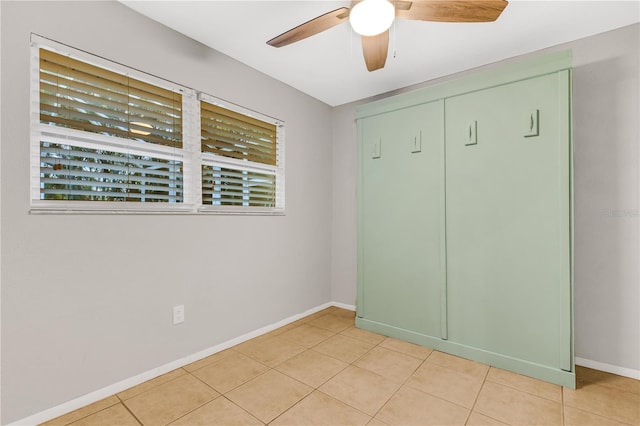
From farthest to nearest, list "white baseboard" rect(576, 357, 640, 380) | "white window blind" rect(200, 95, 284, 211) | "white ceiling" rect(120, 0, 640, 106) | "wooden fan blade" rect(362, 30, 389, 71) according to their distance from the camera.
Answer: "white window blind" rect(200, 95, 284, 211)
"white baseboard" rect(576, 357, 640, 380)
"white ceiling" rect(120, 0, 640, 106)
"wooden fan blade" rect(362, 30, 389, 71)

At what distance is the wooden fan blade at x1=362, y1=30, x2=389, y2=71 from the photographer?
1795 millimetres

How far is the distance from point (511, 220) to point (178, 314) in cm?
252

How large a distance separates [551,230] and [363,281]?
1582 millimetres

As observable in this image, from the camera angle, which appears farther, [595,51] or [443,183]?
[443,183]

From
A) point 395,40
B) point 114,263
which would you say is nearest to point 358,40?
point 395,40

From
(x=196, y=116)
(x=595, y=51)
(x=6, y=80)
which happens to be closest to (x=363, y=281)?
(x=196, y=116)

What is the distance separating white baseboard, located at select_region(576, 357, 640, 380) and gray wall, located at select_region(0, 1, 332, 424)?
247 cm

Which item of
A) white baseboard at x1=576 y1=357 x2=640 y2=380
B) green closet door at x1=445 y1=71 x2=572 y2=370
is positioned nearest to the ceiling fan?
green closet door at x1=445 y1=71 x2=572 y2=370

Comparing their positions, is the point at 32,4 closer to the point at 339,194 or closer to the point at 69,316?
the point at 69,316

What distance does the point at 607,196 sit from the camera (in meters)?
2.17

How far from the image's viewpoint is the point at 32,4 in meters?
1.58

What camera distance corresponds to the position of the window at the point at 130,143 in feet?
5.44

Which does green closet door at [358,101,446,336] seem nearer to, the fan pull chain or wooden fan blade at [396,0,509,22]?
the fan pull chain

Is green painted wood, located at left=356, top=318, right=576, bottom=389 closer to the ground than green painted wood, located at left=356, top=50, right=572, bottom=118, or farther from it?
closer to the ground
